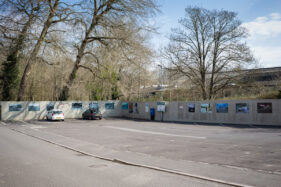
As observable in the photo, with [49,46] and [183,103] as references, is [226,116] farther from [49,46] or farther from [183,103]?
[49,46]

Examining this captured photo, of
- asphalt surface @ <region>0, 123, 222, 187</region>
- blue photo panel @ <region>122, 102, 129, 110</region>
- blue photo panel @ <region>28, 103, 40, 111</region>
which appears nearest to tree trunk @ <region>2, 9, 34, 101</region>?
blue photo panel @ <region>28, 103, 40, 111</region>

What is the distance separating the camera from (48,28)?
2648 centimetres

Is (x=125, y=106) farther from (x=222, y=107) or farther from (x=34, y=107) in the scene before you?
(x=222, y=107)

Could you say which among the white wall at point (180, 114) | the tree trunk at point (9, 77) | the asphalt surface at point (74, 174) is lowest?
the asphalt surface at point (74, 174)

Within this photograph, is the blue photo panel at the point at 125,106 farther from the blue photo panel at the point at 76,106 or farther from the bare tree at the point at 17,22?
the bare tree at the point at 17,22

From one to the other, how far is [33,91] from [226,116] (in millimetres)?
28574

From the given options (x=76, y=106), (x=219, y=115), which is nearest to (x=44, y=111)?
(x=76, y=106)

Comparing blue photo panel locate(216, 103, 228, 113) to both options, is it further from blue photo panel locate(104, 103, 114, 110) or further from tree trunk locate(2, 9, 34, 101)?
tree trunk locate(2, 9, 34, 101)

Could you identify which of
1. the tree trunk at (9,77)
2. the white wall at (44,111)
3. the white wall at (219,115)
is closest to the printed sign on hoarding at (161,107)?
the white wall at (219,115)

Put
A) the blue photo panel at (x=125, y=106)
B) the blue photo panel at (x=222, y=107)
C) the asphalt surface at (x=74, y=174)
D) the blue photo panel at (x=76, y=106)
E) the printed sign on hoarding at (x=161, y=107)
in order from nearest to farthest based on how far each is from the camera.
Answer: the asphalt surface at (x=74, y=174)
the blue photo panel at (x=222, y=107)
the printed sign on hoarding at (x=161, y=107)
the blue photo panel at (x=76, y=106)
the blue photo panel at (x=125, y=106)

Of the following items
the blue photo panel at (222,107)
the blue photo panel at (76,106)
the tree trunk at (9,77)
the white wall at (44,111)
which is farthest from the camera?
the blue photo panel at (76,106)

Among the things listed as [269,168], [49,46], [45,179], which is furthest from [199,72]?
[45,179]

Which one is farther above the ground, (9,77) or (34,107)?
(9,77)

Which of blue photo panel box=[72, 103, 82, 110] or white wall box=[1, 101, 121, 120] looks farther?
blue photo panel box=[72, 103, 82, 110]
